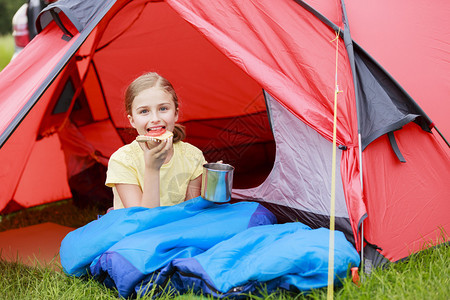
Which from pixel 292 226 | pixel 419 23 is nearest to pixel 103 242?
pixel 292 226

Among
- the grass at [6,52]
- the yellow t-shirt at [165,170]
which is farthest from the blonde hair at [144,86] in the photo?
the grass at [6,52]

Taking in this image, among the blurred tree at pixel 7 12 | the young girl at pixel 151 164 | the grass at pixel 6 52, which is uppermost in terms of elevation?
the blurred tree at pixel 7 12

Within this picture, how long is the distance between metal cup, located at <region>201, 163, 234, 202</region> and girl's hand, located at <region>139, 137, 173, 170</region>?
172 mm

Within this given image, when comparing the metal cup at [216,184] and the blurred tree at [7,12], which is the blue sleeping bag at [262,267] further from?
the blurred tree at [7,12]

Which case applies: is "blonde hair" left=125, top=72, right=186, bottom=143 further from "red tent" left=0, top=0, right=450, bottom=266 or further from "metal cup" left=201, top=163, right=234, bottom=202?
"metal cup" left=201, top=163, right=234, bottom=202

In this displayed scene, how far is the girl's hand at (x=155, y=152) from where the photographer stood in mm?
2174

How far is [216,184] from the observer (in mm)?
2135

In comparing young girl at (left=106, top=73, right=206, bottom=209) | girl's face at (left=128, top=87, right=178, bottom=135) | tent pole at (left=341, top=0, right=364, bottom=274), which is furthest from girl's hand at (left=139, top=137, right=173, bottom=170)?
tent pole at (left=341, top=0, right=364, bottom=274)

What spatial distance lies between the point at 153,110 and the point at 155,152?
220 millimetres

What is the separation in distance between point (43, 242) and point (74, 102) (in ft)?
2.87

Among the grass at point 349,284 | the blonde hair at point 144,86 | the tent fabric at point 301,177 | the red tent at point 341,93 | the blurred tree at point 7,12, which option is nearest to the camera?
the grass at point 349,284

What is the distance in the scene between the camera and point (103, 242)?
207 centimetres

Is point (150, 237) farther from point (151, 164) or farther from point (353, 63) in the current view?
point (353, 63)

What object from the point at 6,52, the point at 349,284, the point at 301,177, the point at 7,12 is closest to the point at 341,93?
the point at 301,177
